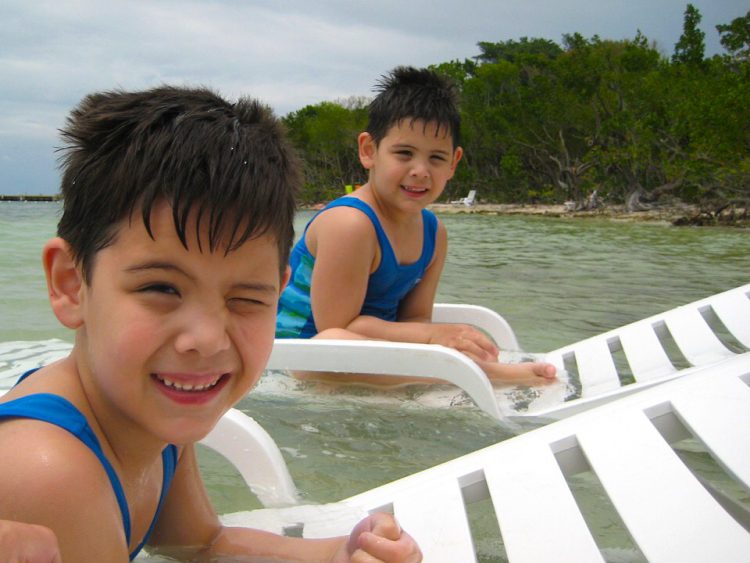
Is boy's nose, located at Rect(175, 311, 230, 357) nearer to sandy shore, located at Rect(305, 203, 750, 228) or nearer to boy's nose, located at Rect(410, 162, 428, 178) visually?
boy's nose, located at Rect(410, 162, 428, 178)

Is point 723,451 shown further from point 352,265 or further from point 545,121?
point 545,121

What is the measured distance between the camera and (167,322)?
1.06 metres

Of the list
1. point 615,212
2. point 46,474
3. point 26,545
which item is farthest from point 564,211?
point 26,545

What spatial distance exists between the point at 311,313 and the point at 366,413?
0.72 metres

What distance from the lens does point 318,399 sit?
111 inches

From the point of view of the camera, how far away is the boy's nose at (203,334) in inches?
41.7

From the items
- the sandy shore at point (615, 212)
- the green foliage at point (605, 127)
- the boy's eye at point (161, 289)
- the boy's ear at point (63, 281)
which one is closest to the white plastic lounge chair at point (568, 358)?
the boy's ear at point (63, 281)

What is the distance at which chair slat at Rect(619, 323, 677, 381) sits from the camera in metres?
2.91

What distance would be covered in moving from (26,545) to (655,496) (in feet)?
3.69

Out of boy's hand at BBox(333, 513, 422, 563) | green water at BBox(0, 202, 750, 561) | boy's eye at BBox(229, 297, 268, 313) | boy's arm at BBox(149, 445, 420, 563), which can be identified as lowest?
green water at BBox(0, 202, 750, 561)

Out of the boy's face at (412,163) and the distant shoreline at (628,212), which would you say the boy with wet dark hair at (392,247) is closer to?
the boy's face at (412,163)

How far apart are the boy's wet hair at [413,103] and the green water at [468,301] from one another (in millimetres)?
1227

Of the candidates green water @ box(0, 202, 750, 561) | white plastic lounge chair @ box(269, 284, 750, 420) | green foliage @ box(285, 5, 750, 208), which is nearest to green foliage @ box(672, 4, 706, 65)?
green foliage @ box(285, 5, 750, 208)

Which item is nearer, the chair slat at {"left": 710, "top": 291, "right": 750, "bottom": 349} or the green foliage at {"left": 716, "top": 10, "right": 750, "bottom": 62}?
the chair slat at {"left": 710, "top": 291, "right": 750, "bottom": 349}
